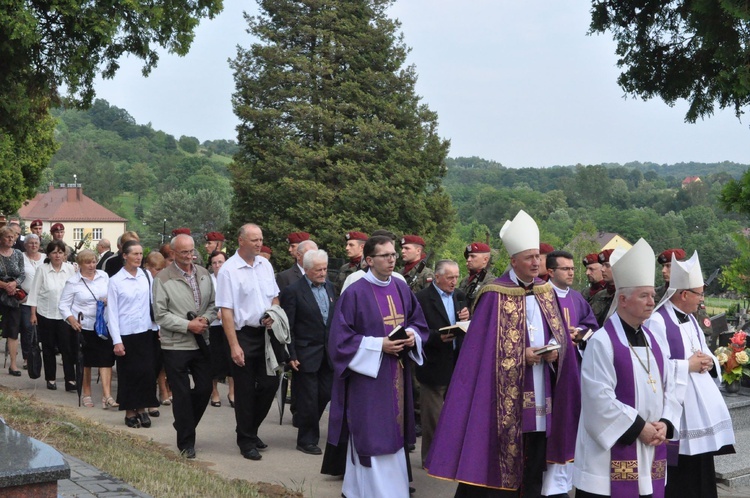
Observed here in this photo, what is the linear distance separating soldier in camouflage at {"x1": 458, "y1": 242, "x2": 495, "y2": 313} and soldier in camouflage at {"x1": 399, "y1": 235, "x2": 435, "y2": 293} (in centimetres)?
71

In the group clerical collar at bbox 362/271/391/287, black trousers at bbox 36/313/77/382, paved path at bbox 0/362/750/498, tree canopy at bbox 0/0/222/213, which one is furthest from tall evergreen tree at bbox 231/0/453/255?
clerical collar at bbox 362/271/391/287

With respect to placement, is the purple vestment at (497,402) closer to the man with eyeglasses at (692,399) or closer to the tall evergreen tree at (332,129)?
the man with eyeglasses at (692,399)

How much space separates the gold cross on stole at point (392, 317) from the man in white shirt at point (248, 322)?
185 centimetres

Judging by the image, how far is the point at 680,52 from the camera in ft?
40.6

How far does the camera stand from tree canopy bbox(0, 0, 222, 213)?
12.4m

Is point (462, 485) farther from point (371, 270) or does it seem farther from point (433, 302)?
point (433, 302)

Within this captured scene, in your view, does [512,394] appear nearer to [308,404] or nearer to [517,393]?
[517,393]

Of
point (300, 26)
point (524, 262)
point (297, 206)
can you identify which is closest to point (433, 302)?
point (524, 262)

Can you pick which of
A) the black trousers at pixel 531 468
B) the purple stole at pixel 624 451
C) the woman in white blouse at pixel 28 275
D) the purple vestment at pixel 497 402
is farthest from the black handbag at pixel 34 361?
the purple stole at pixel 624 451

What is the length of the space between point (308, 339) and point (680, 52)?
6.24m

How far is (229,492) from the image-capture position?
23.8 ft

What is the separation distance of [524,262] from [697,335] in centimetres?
134

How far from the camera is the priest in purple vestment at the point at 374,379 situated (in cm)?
751

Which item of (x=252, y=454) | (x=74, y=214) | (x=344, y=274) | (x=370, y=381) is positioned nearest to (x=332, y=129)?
(x=344, y=274)
